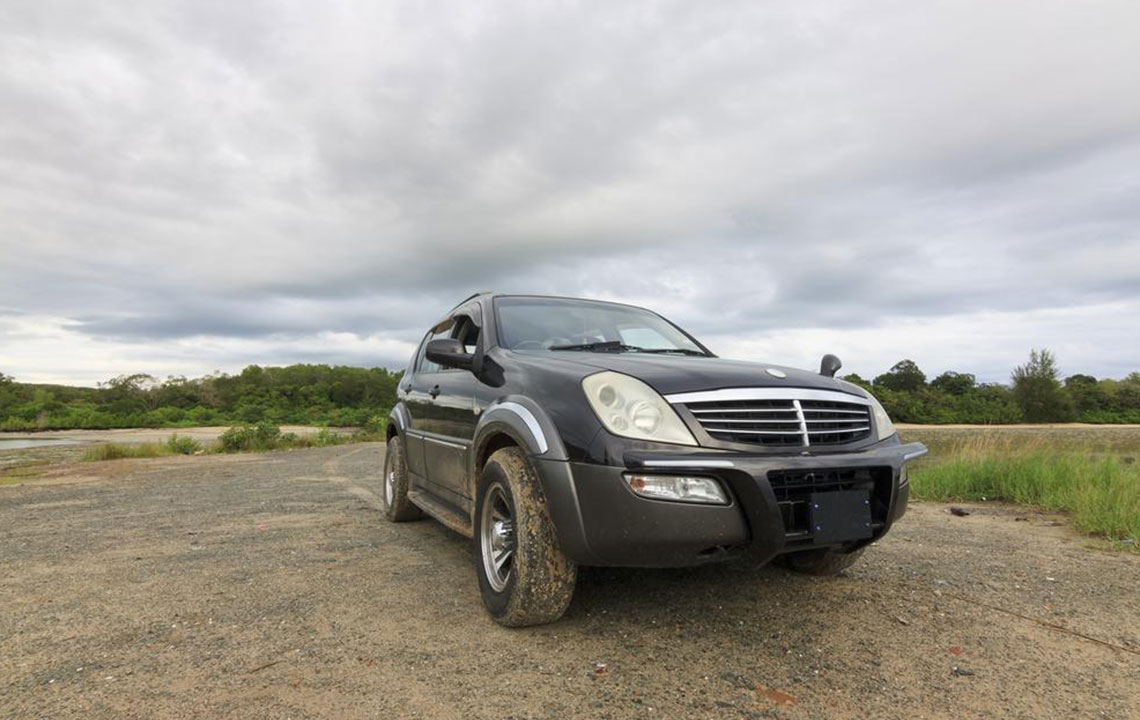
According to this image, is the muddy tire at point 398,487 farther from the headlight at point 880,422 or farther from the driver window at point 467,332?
the headlight at point 880,422

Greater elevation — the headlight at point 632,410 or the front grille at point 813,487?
the headlight at point 632,410

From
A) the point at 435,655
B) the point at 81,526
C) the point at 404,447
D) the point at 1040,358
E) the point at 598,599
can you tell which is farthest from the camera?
the point at 1040,358

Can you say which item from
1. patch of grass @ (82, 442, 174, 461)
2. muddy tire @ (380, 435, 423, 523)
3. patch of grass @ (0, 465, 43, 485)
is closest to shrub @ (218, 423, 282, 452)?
patch of grass @ (82, 442, 174, 461)

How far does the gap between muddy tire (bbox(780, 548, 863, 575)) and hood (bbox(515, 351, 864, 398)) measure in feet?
3.23

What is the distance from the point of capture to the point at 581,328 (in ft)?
13.7

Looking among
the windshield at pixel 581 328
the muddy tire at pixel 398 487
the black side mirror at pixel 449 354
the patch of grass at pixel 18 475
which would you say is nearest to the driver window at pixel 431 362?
the muddy tire at pixel 398 487

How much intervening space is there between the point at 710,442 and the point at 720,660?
35.2 inches

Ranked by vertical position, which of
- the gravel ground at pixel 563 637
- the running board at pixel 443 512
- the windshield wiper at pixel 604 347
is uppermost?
the windshield wiper at pixel 604 347

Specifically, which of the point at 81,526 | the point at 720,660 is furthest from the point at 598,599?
the point at 81,526

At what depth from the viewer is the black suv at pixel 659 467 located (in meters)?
2.44

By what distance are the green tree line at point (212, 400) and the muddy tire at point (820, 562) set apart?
4801 centimetres

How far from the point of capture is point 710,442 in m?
2.52

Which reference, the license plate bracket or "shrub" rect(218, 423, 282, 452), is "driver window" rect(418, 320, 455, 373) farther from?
"shrub" rect(218, 423, 282, 452)

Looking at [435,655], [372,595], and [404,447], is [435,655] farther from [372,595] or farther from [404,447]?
[404,447]
